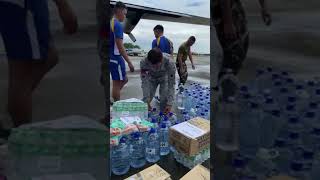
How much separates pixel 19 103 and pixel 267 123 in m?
0.60

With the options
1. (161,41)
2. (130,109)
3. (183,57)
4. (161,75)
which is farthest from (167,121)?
(183,57)

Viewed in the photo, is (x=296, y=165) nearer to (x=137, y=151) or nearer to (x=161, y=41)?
(x=137, y=151)

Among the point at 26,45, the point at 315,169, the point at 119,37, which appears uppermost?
the point at 119,37

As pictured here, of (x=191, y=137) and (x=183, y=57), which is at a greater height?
(x=183, y=57)

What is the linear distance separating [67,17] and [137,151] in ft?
4.65

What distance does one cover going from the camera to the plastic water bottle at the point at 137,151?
207 centimetres

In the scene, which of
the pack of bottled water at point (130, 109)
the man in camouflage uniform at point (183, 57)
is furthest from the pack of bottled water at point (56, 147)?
the man in camouflage uniform at point (183, 57)

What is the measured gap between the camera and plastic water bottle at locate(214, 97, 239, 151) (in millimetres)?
852

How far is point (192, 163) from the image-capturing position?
1967 mm

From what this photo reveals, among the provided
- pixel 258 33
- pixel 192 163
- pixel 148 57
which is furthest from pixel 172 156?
pixel 258 33

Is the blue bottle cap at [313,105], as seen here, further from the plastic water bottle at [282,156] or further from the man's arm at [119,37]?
the man's arm at [119,37]

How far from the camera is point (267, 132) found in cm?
86

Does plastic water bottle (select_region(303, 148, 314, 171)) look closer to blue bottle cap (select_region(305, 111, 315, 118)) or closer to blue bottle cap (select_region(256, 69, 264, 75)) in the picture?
blue bottle cap (select_region(305, 111, 315, 118))

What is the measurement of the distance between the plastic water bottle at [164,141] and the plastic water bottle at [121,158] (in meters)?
0.28
